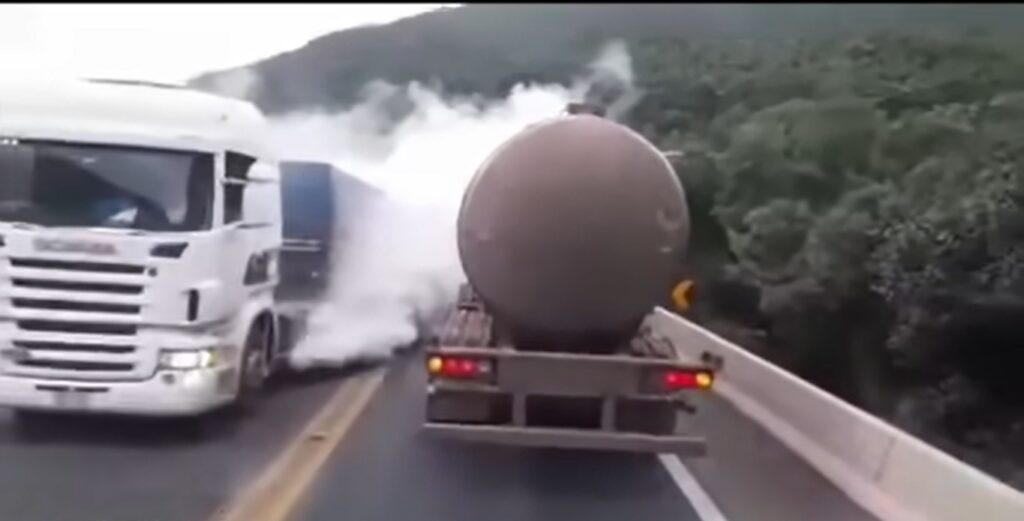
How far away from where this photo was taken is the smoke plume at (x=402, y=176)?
23.6 m

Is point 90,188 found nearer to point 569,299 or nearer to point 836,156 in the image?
point 569,299

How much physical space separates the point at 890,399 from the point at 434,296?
26.4 feet

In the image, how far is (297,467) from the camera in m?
13.1

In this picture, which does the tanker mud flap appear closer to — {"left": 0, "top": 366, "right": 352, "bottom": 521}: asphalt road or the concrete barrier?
the concrete barrier

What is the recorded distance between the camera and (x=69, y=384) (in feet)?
44.8

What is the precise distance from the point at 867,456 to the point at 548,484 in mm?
2309

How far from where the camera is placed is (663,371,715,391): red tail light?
43.1 feet

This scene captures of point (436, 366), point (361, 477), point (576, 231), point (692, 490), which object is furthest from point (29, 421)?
point (692, 490)

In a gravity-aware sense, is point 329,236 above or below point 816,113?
below

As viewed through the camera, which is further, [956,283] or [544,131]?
[956,283]

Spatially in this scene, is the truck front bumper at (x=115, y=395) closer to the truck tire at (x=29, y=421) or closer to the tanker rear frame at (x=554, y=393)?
the truck tire at (x=29, y=421)

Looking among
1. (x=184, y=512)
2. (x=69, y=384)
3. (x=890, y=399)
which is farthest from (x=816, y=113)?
(x=184, y=512)

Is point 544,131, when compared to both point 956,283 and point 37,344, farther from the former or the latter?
point 956,283

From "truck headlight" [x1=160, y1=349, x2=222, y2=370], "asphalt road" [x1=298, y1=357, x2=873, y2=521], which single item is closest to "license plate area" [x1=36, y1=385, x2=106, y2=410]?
"truck headlight" [x1=160, y1=349, x2=222, y2=370]
